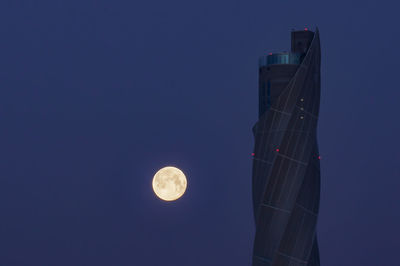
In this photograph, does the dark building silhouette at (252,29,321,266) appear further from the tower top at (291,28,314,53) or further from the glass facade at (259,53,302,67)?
the tower top at (291,28,314,53)

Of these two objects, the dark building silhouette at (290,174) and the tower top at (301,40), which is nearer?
the dark building silhouette at (290,174)

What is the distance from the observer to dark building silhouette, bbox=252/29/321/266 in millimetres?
90500

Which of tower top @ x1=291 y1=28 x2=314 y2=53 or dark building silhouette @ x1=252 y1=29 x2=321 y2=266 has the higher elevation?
tower top @ x1=291 y1=28 x2=314 y2=53

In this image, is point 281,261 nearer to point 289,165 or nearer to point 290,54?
point 289,165

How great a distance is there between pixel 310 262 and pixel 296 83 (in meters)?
20.1

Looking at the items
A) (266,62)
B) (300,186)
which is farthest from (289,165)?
(266,62)

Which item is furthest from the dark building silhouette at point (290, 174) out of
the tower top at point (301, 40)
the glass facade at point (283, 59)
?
the tower top at point (301, 40)

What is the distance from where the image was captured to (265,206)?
91.2m

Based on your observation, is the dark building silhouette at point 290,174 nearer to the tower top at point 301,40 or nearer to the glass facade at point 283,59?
the glass facade at point 283,59

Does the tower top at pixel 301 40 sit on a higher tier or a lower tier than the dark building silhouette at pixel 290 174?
higher

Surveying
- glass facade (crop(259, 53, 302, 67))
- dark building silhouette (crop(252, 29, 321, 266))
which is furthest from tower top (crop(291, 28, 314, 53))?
dark building silhouette (crop(252, 29, 321, 266))

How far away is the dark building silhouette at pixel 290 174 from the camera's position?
90.5 metres

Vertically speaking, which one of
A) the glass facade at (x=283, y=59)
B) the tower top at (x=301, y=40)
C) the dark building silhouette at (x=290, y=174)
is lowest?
the dark building silhouette at (x=290, y=174)

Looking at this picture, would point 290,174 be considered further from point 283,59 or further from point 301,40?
point 301,40
